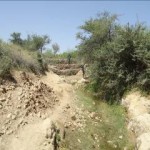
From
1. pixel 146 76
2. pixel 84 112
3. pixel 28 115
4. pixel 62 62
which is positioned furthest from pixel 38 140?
pixel 62 62

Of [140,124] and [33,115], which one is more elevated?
[33,115]

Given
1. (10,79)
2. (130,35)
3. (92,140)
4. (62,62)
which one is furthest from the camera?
(62,62)

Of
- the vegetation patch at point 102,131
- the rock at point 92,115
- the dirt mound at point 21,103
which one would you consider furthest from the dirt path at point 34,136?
the rock at point 92,115

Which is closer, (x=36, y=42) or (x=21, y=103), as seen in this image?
(x=21, y=103)

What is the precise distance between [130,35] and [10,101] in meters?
8.95

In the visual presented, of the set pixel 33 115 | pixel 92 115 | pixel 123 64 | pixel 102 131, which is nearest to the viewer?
pixel 33 115

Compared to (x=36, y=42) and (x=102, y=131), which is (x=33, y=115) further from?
(x=36, y=42)

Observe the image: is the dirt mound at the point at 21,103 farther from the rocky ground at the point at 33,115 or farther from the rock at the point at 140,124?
the rock at the point at 140,124

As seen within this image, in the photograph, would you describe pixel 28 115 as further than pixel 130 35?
No

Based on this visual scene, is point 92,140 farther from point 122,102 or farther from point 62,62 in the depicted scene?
point 62,62

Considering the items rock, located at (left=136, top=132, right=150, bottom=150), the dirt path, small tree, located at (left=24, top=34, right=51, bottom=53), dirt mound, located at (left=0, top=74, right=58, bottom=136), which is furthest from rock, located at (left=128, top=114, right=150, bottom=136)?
small tree, located at (left=24, top=34, right=51, bottom=53)

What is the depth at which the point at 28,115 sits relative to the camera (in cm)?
1409

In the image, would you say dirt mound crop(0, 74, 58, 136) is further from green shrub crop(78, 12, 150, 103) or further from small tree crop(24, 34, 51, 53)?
small tree crop(24, 34, 51, 53)

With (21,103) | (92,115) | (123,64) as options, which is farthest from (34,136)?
(123,64)
